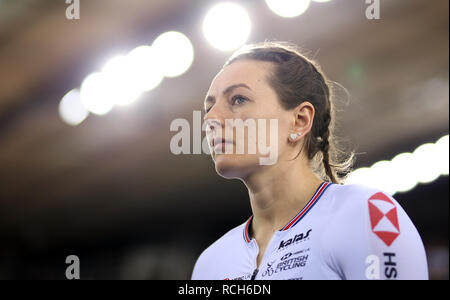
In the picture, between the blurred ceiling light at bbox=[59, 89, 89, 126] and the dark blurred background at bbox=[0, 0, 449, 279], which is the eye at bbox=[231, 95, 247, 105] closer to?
the dark blurred background at bbox=[0, 0, 449, 279]

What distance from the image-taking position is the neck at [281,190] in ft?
7.54

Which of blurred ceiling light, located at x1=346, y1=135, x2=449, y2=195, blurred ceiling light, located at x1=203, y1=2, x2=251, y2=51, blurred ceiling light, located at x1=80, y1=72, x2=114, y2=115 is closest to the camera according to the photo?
blurred ceiling light, located at x1=203, y1=2, x2=251, y2=51

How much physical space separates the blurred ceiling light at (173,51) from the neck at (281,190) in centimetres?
401

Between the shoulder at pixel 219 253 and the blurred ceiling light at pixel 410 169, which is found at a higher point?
the blurred ceiling light at pixel 410 169

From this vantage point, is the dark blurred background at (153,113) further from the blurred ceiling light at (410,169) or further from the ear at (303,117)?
the ear at (303,117)

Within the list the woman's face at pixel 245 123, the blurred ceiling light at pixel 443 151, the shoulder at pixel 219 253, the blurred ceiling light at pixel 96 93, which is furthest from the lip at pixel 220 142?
the blurred ceiling light at pixel 443 151

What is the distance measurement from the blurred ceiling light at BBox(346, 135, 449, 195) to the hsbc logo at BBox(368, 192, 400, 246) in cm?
802

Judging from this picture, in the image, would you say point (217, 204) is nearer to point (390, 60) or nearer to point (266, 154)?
point (390, 60)

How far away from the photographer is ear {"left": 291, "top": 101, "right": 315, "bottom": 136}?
2381 millimetres

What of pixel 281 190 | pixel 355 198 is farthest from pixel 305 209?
pixel 355 198

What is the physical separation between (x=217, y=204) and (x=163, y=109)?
4.94 metres

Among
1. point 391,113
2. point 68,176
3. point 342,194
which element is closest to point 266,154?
point 342,194

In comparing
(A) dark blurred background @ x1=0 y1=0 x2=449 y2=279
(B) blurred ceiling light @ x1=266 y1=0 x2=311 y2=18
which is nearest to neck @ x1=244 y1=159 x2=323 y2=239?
(A) dark blurred background @ x1=0 y1=0 x2=449 y2=279

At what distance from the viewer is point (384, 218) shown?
73.7 inches
